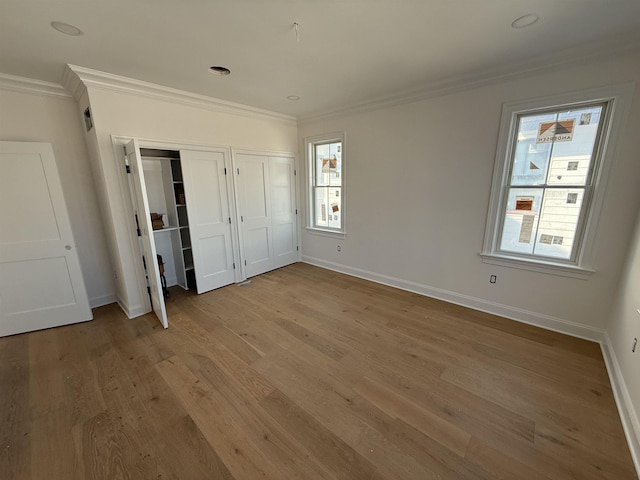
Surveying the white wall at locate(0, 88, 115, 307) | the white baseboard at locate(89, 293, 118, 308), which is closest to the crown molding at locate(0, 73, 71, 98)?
the white wall at locate(0, 88, 115, 307)

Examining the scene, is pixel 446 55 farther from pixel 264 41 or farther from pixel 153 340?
pixel 153 340

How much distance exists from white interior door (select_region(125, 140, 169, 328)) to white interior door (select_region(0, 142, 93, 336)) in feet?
2.34

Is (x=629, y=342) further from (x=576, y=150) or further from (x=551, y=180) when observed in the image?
(x=576, y=150)

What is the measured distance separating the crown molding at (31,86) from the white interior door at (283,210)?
2540 mm

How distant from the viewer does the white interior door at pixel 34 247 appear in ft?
8.18

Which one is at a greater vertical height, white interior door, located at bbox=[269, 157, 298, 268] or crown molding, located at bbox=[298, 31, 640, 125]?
crown molding, located at bbox=[298, 31, 640, 125]

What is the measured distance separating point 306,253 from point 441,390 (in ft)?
11.2

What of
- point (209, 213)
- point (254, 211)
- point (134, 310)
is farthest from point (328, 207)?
point (134, 310)

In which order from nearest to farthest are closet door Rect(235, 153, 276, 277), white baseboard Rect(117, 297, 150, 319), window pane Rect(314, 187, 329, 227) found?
white baseboard Rect(117, 297, 150, 319) < closet door Rect(235, 153, 276, 277) < window pane Rect(314, 187, 329, 227)

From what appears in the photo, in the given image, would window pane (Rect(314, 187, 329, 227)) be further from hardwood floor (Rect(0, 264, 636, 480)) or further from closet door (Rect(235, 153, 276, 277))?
hardwood floor (Rect(0, 264, 636, 480))

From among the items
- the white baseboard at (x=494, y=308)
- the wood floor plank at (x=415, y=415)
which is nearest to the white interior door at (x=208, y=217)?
the white baseboard at (x=494, y=308)

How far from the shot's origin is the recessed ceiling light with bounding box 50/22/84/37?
179 cm

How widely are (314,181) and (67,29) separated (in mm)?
3336

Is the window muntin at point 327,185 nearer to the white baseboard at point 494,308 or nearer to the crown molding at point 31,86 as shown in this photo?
the white baseboard at point 494,308
